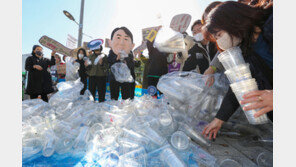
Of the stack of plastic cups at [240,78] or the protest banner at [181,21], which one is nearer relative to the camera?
the stack of plastic cups at [240,78]

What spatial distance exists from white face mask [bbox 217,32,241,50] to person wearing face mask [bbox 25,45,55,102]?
3.81 meters

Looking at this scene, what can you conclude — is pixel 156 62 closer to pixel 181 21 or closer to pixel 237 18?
pixel 181 21

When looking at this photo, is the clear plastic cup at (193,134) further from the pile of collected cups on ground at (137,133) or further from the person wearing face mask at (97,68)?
the person wearing face mask at (97,68)

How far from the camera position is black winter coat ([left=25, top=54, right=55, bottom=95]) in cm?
334

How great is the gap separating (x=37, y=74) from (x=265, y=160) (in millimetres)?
4204

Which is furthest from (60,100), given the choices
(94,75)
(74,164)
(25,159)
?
(74,164)

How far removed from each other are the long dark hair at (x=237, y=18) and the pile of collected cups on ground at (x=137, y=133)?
847mm

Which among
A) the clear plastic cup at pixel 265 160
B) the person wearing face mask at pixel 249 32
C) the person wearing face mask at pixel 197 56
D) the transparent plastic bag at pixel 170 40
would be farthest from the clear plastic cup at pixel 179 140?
the person wearing face mask at pixel 197 56

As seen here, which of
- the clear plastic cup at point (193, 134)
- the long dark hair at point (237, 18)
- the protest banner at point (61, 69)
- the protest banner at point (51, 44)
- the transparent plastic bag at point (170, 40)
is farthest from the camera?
the protest banner at point (61, 69)

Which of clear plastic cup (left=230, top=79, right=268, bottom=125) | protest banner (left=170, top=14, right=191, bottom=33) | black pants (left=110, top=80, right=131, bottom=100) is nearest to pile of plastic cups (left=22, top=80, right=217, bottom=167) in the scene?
clear plastic cup (left=230, top=79, right=268, bottom=125)

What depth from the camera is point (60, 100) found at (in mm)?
2451

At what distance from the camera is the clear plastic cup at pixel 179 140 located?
1251mm

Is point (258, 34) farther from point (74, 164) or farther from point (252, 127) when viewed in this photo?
point (74, 164)

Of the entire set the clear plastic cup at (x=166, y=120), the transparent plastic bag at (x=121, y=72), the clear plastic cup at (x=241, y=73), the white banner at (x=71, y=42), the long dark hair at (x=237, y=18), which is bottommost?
the clear plastic cup at (x=166, y=120)
